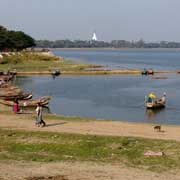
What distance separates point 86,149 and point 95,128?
7902mm

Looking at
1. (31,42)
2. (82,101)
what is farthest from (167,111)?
(31,42)

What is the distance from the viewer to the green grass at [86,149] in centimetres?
2203

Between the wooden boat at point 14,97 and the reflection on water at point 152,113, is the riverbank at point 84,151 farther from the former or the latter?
the wooden boat at point 14,97

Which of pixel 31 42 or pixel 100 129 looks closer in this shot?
pixel 100 129

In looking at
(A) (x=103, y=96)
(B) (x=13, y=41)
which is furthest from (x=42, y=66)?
(A) (x=103, y=96)

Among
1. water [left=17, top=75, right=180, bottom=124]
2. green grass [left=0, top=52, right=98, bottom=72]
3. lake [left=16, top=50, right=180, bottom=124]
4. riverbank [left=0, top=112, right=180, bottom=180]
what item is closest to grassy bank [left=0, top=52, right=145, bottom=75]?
green grass [left=0, top=52, right=98, bottom=72]

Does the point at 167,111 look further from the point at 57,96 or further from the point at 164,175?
the point at 164,175

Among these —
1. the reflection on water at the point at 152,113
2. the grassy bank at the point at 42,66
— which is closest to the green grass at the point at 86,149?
the reflection on water at the point at 152,113

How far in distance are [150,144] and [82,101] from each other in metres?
38.3

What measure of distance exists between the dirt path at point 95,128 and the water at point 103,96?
1180cm

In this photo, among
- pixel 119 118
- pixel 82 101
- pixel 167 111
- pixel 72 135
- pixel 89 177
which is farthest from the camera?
pixel 82 101

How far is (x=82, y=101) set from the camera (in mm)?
63531

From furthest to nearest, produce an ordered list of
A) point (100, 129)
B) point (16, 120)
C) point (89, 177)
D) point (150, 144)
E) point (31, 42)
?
point (31, 42), point (16, 120), point (100, 129), point (150, 144), point (89, 177)

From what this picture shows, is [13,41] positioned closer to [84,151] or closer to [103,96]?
[103,96]
